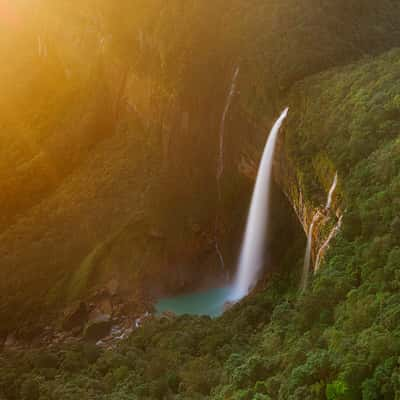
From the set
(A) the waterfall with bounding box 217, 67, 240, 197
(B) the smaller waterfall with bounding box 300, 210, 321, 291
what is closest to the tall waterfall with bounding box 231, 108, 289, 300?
(A) the waterfall with bounding box 217, 67, 240, 197

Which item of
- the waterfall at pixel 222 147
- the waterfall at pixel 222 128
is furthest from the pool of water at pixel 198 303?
the waterfall at pixel 222 128

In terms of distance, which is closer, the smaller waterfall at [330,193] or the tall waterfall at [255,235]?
the smaller waterfall at [330,193]

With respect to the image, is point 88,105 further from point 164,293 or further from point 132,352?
point 132,352

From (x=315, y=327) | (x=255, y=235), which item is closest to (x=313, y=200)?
(x=255, y=235)

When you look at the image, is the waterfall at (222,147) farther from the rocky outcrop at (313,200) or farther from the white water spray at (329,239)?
the white water spray at (329,239)

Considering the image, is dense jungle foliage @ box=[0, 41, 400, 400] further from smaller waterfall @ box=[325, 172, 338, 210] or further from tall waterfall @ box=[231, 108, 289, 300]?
tall waterfall @ box=[231, 108, 289, 300]
